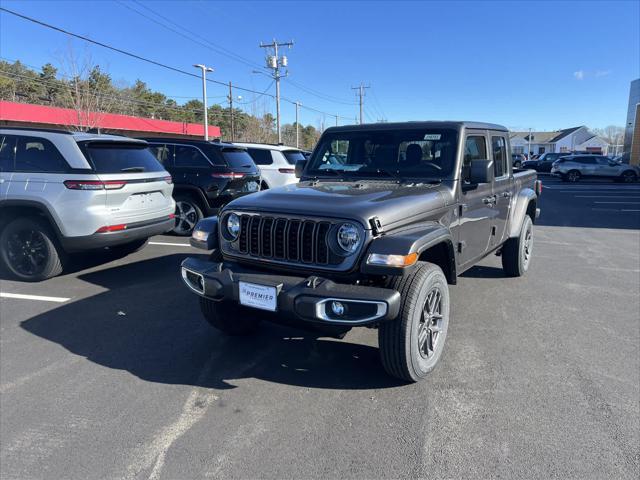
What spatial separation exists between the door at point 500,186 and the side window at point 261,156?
7.39m

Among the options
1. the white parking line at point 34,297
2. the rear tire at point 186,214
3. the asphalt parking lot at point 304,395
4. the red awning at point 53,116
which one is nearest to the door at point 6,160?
the white parking line at point 34,297

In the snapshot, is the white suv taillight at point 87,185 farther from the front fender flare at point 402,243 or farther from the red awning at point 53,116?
the red awning at point 53,116

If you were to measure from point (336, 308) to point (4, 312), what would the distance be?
4037 millimetres

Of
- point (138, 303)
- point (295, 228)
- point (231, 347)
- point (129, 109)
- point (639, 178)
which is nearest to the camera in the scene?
point (295, 228)

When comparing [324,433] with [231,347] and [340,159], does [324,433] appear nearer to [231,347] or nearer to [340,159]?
[231,347]

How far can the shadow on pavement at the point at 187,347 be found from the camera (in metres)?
3.56

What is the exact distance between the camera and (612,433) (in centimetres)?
282

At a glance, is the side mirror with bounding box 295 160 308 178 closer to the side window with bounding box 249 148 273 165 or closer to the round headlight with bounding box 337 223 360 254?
the round headlight with bounding box 337 223 360 254

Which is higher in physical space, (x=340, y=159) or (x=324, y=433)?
(x=340, y=159)

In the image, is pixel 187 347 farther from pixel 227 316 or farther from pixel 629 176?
pixel 629 176

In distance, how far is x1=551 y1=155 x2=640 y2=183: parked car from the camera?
86.6 ft

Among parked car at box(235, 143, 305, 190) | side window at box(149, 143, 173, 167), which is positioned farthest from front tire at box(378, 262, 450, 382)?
parked car at box(235, 143, 305, 190)

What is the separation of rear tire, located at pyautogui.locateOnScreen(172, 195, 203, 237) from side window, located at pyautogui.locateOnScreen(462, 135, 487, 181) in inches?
224

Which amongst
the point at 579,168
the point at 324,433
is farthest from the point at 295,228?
the point at 579,168
